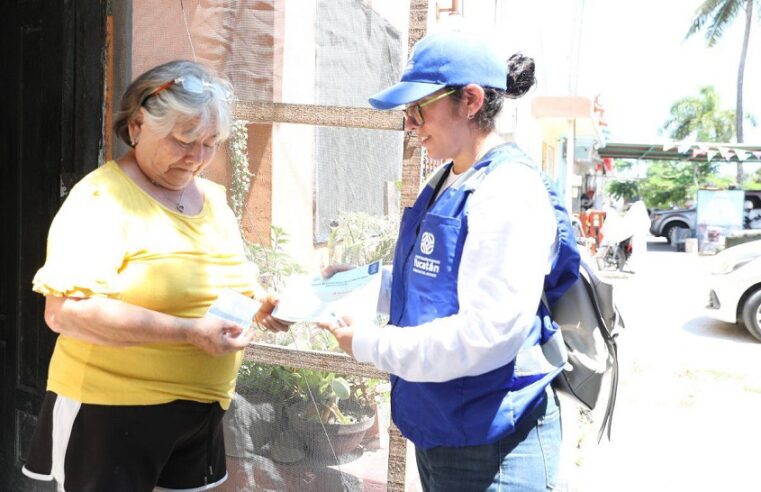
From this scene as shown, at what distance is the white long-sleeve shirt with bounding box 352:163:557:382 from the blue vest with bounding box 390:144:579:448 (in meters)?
0.05

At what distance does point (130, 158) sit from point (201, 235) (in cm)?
30

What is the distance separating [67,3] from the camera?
9.97 ft

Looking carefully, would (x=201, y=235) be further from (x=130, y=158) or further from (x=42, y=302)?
(x=42, y=302)

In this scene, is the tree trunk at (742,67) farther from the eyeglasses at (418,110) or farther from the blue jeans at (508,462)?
the eyeglasses at (418,110)

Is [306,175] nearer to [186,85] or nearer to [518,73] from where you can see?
[186,85]

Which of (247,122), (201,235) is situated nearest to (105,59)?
(247,122)

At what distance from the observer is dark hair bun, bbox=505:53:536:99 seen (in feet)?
6.42

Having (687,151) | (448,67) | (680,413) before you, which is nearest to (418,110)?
(448,67)

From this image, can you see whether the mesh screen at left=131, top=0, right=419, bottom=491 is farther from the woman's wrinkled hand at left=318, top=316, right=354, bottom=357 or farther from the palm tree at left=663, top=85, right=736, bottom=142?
the palm tree at left=663, top=85, right=736, bottom=142

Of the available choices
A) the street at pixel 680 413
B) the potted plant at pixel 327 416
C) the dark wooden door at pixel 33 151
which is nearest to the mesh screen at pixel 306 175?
the potted plant at pixel 327 416

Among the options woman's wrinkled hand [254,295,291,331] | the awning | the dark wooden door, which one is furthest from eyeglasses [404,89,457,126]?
the awning

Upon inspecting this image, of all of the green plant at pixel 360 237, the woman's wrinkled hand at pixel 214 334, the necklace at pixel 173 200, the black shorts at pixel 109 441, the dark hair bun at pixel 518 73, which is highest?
the dark hair bun at pixel 518 73

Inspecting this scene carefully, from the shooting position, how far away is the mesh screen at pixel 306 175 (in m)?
2.85

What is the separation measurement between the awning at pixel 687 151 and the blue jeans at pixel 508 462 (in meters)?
23.8
